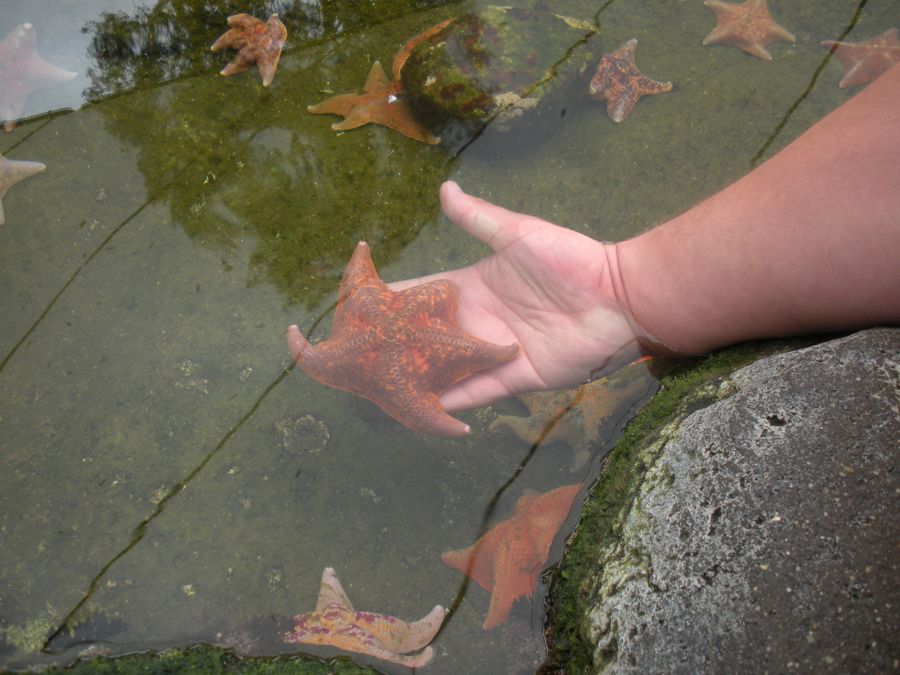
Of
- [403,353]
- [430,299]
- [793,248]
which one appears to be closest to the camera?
[793,248]

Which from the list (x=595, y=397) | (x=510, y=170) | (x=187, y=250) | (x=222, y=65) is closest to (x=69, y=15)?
(x=222, y=65)

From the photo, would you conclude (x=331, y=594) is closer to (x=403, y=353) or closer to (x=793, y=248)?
(x=403, y=353)

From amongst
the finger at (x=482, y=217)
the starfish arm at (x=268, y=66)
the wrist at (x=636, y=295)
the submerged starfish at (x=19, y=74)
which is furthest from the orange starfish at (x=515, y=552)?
the submerged starfish at (x=19, y=74)

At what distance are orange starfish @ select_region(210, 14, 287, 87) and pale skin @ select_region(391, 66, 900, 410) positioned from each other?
5.88ft

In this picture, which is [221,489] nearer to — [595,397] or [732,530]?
[595,397]

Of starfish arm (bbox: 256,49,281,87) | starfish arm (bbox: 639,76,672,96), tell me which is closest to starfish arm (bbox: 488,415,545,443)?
starfish arm (bbox: 639,76,672,96)

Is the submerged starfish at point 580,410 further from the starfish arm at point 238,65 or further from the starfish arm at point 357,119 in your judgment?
the starfish arm at point 238,65

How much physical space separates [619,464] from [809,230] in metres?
1.11

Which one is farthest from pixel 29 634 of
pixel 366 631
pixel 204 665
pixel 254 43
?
pixel 254 43

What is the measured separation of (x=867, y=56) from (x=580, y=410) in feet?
9.32

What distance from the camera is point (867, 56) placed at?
3.92 metres

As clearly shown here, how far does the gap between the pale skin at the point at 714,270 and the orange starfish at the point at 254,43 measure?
1.79 meters

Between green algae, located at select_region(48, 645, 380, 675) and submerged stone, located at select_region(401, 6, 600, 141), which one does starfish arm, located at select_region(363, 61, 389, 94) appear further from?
green algae, located at select_region(48, 645, 380, 675)

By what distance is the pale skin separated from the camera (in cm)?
219
